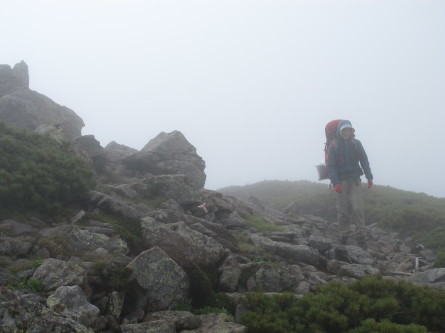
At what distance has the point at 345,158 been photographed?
19.5 metres

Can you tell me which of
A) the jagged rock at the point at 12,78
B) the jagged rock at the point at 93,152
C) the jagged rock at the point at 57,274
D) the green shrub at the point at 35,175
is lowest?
the jagged rock at the point at 57,274

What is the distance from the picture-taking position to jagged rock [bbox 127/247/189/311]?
8.05 meters

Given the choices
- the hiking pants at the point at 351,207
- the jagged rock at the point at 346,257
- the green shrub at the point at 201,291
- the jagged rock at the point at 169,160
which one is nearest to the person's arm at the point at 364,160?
the hiking pants at the point at 351,207

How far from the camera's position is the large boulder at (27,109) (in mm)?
22344

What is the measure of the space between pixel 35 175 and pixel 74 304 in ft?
22.5

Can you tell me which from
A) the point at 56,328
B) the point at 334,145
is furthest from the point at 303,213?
the point at 56,328

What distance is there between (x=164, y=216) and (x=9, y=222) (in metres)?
4.89

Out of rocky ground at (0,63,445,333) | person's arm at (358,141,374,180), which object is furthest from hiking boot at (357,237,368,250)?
person's arm at (358,141,374,180)

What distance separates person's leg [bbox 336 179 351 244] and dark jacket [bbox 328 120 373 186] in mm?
712

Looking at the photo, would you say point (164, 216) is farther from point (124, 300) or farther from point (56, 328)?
point (56, 328)

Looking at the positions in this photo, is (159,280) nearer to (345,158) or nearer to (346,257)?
(346,257)

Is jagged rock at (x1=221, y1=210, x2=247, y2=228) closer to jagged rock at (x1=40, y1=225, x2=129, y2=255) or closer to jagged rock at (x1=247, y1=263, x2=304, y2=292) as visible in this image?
jagged rock at (x1=247, y1=263, x2=304, y2=292)

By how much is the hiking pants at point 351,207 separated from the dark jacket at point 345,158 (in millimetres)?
522

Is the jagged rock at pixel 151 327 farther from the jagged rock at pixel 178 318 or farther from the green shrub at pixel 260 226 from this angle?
the green shrub at pixel 260 226
